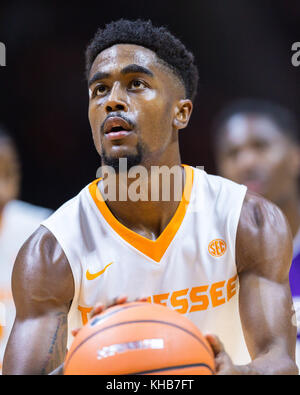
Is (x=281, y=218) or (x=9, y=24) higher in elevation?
(x=9, y=24)

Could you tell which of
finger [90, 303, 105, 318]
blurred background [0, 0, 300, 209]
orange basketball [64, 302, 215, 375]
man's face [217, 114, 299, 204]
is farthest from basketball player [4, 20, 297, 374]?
blurred background [0, 0, 300, 209]

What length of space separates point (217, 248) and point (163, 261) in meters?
0.26

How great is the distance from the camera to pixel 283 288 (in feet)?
9.05

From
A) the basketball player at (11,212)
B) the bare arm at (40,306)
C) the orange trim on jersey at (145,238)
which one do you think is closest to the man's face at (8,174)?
the basketball player at (11,212)

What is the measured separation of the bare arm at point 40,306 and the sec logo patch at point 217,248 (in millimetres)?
659

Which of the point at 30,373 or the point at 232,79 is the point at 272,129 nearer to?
the point at 232,79

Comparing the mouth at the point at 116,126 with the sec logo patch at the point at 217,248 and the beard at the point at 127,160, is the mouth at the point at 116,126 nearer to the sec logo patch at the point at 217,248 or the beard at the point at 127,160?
the beard at the point at 127,160

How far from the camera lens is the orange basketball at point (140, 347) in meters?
2.12

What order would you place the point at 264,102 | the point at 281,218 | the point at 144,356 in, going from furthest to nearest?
the point at 264,102 < the point at 281,218 < the point at 144,356

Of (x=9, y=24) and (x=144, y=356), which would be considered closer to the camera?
(x=144, y=356)

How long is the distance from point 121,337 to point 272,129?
12.1ft

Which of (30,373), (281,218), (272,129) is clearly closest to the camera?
(30,373)

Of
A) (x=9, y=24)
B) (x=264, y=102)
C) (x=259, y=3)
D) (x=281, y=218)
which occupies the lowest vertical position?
(x=281, y=218)
